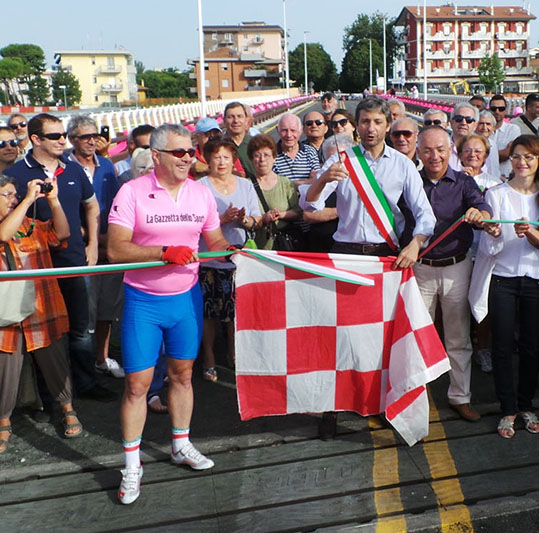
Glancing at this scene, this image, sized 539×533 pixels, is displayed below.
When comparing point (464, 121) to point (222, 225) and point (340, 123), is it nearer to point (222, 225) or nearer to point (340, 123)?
point (340, 123)


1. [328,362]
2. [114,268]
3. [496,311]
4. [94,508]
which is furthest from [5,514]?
[496,311]

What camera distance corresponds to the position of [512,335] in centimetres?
431

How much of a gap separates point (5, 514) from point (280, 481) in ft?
5.02

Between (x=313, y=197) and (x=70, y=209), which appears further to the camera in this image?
(x=70, y=209)

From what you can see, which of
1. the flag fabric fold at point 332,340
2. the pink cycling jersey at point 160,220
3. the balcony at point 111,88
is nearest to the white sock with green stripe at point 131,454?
the flag fabric fold at point 332,340

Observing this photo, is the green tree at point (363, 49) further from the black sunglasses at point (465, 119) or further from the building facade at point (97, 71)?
the black sunglasses at point (465, 119)

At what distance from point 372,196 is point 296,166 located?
1.94 metres

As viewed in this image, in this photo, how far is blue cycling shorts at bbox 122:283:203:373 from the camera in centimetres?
362

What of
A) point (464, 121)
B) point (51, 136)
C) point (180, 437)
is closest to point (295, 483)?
point (180, 437)

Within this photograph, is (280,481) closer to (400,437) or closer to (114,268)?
(400,437)

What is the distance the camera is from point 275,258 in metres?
3.96

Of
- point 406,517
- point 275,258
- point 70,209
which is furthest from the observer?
point 70,209

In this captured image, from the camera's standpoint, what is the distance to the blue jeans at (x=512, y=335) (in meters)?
4.26

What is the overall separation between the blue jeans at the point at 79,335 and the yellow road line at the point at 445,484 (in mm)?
2600
